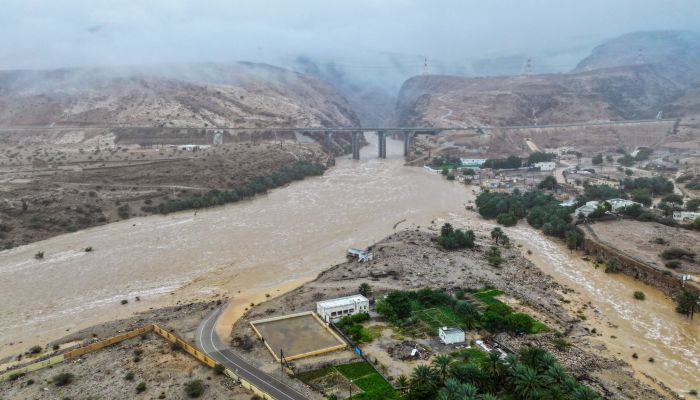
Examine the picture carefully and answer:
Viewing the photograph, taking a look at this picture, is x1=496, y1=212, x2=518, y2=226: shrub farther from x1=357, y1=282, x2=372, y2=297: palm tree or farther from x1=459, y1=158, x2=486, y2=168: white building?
x1=459, y1=158, x2=486, y2=168: white building

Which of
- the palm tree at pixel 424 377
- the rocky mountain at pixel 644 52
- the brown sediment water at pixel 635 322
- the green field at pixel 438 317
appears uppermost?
the rocky mountain at pixel 644 52

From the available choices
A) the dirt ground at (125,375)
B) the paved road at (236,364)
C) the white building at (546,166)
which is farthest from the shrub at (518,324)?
the white building at (546,166)

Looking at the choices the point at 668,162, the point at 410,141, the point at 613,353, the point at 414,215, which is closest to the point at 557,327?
the point at 613,353

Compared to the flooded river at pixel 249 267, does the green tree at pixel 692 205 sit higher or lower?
higher

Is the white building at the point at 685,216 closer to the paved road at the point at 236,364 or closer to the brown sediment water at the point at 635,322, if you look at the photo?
the brown sediment water at the point at 635,322

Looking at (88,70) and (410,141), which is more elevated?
Result: (88,70)

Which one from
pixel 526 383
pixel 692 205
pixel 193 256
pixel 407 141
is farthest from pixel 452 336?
pixel 407 141

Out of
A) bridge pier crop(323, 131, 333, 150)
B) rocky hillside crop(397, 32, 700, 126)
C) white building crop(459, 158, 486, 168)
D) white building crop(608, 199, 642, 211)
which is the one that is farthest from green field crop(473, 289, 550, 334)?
rocky hillside crop(397, 32, 700, 126)

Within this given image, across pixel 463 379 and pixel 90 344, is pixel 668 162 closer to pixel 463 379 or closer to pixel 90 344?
pixel 463 379
